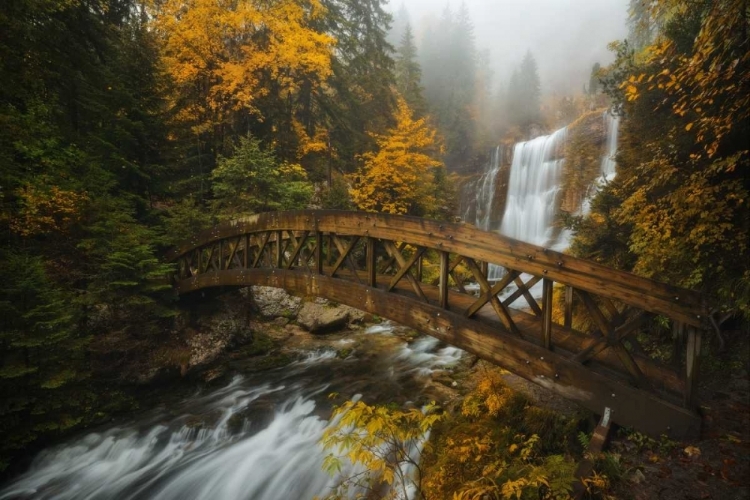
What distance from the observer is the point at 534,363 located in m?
4.35

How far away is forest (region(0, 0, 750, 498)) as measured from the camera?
476 cm

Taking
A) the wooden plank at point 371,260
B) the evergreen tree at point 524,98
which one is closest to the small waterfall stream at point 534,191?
the wooden plank at point 371,260

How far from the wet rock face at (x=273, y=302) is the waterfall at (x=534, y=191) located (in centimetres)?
1603

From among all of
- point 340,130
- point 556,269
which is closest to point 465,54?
point 340,130

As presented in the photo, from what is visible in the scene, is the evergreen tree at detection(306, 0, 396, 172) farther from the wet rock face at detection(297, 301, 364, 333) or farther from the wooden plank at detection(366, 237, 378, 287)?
the wooden plank at detection(366, 237, 378, 287)

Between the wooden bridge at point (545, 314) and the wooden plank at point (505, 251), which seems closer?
the wooden plank at point (505, 251)

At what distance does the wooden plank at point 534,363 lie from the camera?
3604 millimetres

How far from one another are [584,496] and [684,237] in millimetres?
3863

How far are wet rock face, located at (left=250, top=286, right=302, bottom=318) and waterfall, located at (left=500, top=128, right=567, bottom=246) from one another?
16.0 meters

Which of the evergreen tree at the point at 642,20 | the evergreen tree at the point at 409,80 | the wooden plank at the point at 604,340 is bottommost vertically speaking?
the wooden plank at the point at 604,340

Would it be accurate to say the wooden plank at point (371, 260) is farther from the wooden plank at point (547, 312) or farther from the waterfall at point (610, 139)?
the waterfall at point (610, 139)

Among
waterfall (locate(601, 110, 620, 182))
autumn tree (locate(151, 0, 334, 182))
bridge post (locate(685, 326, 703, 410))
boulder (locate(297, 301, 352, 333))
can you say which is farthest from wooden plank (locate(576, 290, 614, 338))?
waterfall (locate(601, 110, 620, 182))

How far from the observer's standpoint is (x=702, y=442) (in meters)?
3.53

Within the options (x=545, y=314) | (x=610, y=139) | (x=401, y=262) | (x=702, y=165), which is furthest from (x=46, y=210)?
(x=610, y=139)
